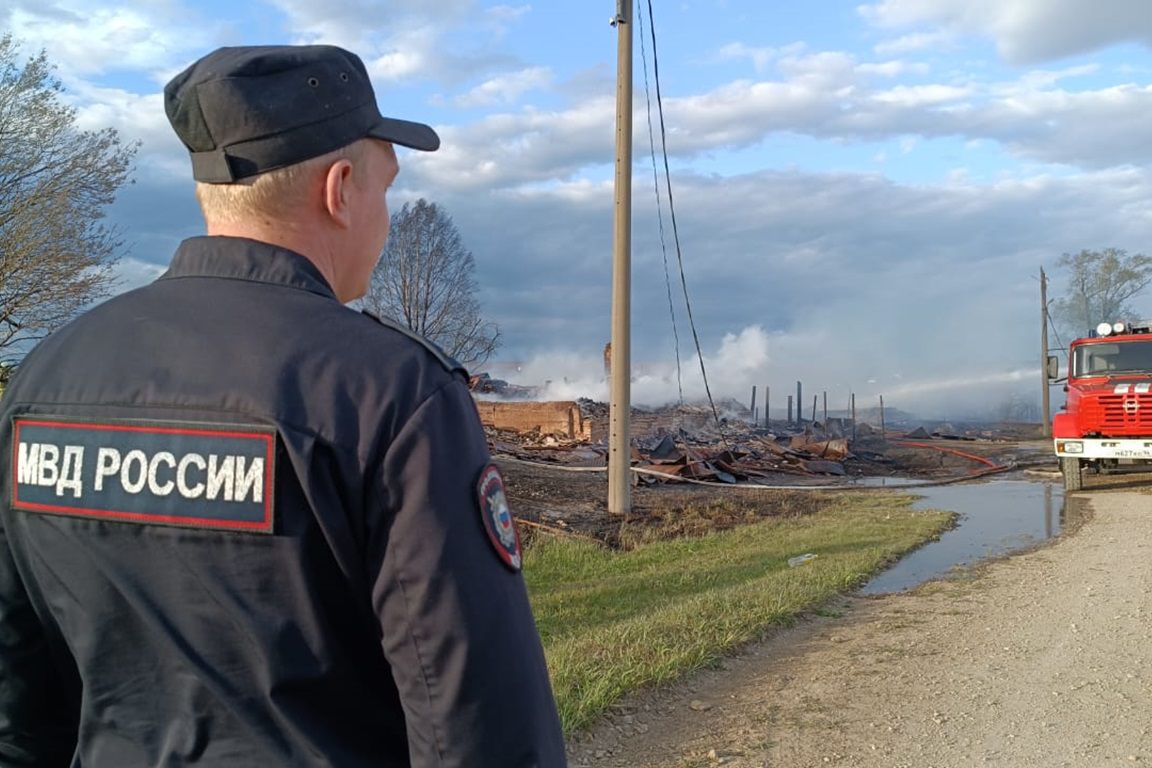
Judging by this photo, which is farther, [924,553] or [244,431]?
[924,553]

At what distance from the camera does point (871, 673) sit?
5.80 metres

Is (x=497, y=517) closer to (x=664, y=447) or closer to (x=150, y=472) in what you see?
(x=150, y=472)

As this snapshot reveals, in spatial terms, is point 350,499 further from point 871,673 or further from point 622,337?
point 622,337

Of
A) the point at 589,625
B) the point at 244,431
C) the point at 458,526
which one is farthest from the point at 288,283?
the point at 589,625

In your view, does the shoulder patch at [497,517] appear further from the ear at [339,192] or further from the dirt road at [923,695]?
the dirt road at [923,695]

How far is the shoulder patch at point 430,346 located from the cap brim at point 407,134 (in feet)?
1.06

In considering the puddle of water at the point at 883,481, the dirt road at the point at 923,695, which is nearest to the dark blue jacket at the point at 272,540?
the dirt road at the point at 923,695

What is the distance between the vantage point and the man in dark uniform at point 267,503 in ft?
4.17

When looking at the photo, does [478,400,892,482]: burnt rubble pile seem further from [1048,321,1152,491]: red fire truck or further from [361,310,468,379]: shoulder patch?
[361,310,468,379]: shoulder patch

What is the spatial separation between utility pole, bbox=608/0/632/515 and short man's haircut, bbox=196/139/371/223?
1199 cm

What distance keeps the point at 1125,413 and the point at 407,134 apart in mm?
17294

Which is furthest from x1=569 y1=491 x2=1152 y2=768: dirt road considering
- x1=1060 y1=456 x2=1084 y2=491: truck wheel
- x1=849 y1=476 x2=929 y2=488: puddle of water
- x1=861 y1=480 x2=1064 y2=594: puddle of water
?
x1=849 y1=476 x2=929 y2=488: puddle of water

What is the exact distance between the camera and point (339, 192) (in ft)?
4.95

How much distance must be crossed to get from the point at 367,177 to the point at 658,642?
16.6 feet
